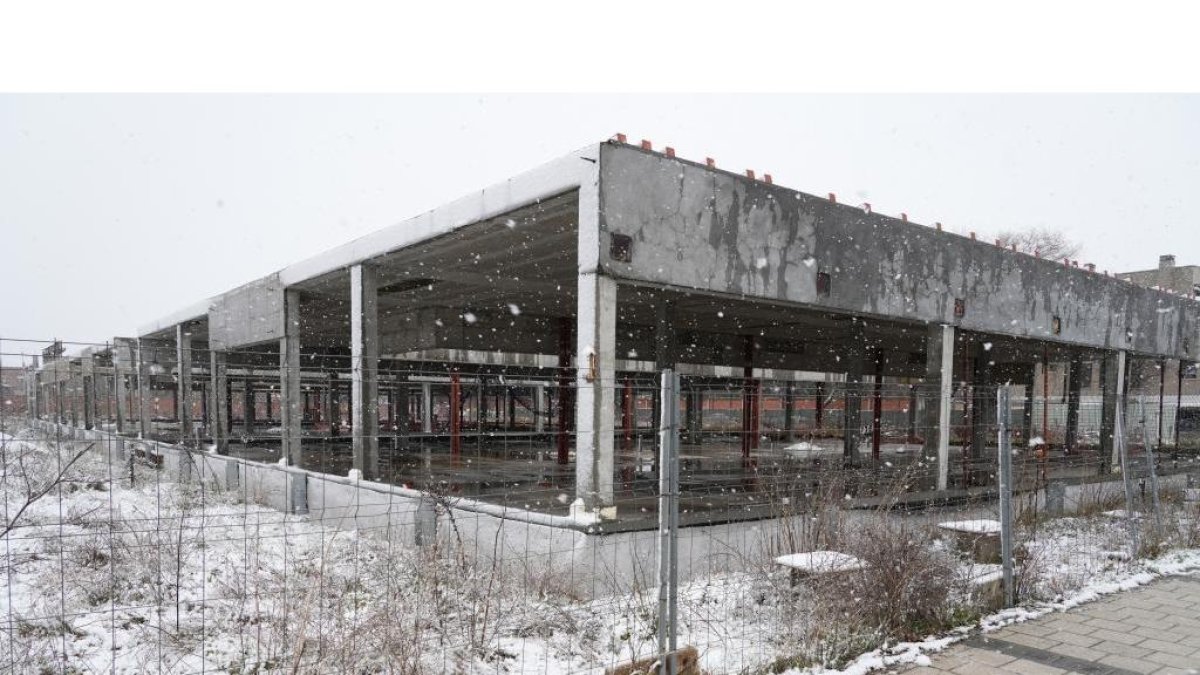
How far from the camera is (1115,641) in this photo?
17.1 ft

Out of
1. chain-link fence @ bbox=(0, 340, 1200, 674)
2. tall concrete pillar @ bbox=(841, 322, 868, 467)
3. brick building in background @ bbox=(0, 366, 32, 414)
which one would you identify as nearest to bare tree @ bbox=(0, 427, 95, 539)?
chain-link fence @ bbox=(0, 340, 1200, 674)

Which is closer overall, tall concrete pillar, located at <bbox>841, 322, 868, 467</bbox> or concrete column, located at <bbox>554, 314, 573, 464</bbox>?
tall concrete pillar, located at <bbox>841, 322, 868, 467</bbox>

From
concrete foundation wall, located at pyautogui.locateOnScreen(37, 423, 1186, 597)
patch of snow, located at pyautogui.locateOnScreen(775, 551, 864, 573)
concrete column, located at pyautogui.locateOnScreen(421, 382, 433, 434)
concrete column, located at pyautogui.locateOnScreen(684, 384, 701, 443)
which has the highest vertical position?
patch of snow, located at pyautogui.locateOnScreen(775, 551, 864, 573)

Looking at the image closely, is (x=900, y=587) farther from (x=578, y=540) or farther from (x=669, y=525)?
(x=578, y=540)

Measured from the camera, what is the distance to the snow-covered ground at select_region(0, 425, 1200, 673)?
452cm

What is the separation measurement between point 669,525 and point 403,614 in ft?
7.74

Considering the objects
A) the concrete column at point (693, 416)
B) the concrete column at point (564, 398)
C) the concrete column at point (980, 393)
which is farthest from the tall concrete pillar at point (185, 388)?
the concrete column at point (980, 393)

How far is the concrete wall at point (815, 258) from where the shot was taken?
7770 mm

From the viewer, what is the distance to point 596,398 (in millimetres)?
7305

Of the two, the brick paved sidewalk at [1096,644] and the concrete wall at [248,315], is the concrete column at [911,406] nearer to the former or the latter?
the brick paved sidewalk at [1096,644]

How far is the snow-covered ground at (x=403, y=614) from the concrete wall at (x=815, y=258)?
359 cm

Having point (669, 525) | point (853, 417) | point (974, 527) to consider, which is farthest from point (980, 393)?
point (669, 525)

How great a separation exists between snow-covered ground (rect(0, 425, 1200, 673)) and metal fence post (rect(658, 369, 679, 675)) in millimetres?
300

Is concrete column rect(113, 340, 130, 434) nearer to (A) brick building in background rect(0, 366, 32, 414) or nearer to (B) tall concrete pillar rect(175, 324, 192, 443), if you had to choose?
(A) brick building in background rect(0, 366, 32, 414)
